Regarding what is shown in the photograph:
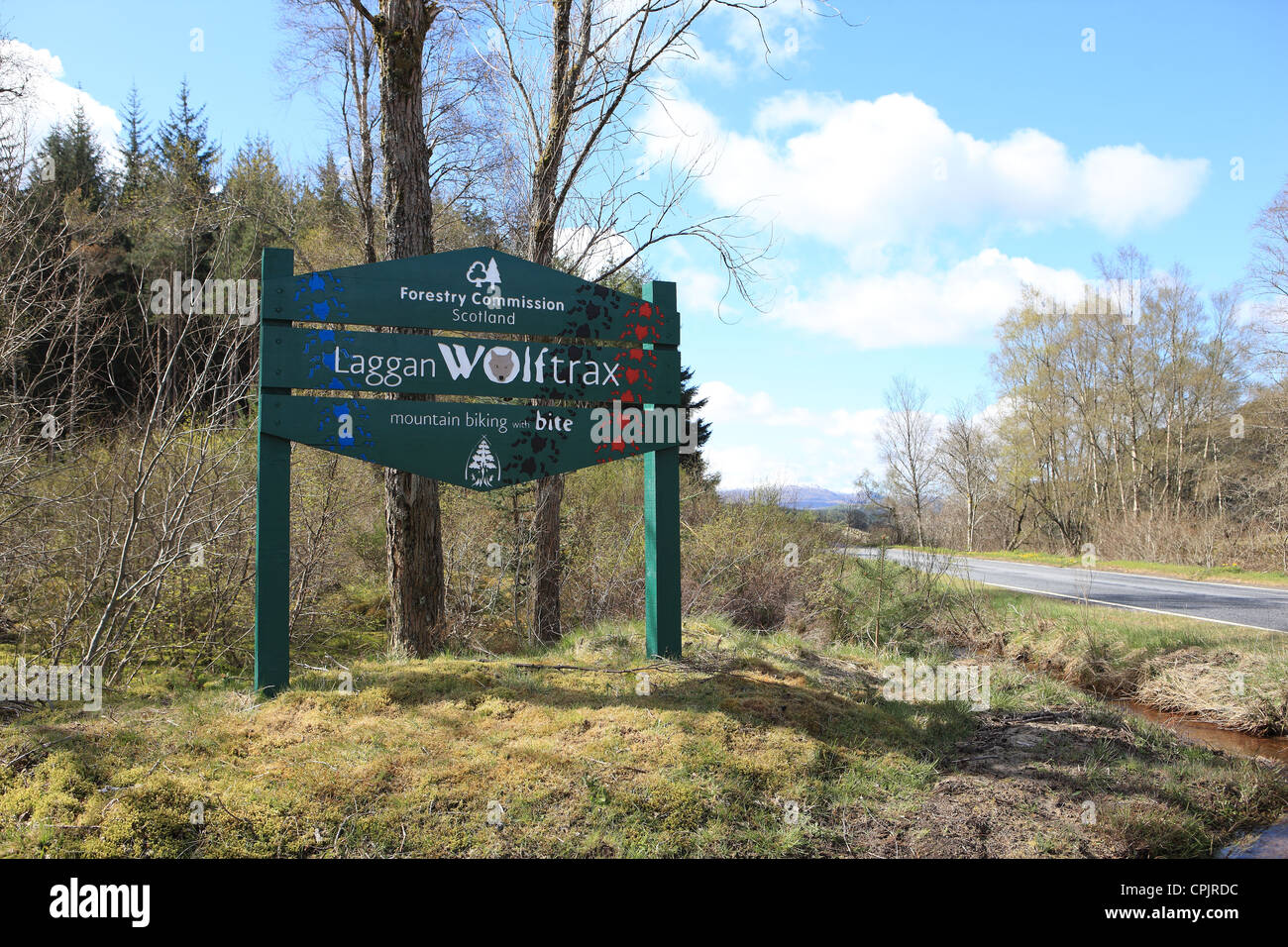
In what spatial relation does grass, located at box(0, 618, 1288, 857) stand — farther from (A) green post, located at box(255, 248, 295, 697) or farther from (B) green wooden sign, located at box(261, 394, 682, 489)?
(B) green wooden sign, located at box(261, 394, 682, 489)

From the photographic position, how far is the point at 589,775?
383 cm

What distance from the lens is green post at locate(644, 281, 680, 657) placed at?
566 cm

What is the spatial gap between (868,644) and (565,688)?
5.42m

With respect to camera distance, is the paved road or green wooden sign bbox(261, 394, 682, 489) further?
the paved road

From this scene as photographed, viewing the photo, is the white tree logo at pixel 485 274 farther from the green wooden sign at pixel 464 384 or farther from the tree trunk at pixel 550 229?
the tree trunk at pixel 550 229

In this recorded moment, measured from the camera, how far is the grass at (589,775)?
133 inches

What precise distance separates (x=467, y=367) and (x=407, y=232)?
2404 millimetres

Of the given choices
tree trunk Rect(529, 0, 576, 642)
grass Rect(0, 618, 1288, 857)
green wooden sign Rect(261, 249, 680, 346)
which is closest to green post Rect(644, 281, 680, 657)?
green wooden sign Rect(261, 249, 680, 346)

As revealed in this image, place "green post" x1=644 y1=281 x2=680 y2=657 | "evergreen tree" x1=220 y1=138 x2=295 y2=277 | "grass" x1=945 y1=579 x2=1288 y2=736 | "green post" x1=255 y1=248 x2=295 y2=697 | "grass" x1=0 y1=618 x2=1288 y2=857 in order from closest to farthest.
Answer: "grass" x1=0 y1=618 x2=1288 y2=857 < "green post" x1=255 y1=248 x2=295 y2=697 < "green post" x1=644 y1=281 x2=680 y2=657 < "grass" x1=945 y1=579 x2=1288 y2=736 < "evergreen tree" x1=220 y1=138 x2=295 y2=277

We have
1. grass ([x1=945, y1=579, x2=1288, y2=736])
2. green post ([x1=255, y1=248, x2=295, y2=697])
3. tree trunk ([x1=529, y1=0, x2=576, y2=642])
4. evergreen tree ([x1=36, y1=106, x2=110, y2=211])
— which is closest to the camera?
green post ([x1=255, y1=248, x2=295, y2=697])

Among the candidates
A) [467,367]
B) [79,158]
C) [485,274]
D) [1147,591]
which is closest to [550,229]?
[485,274]

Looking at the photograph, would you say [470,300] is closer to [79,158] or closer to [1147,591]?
[1147,591]

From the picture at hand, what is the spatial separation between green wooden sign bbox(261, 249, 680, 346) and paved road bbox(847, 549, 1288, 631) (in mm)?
5919
